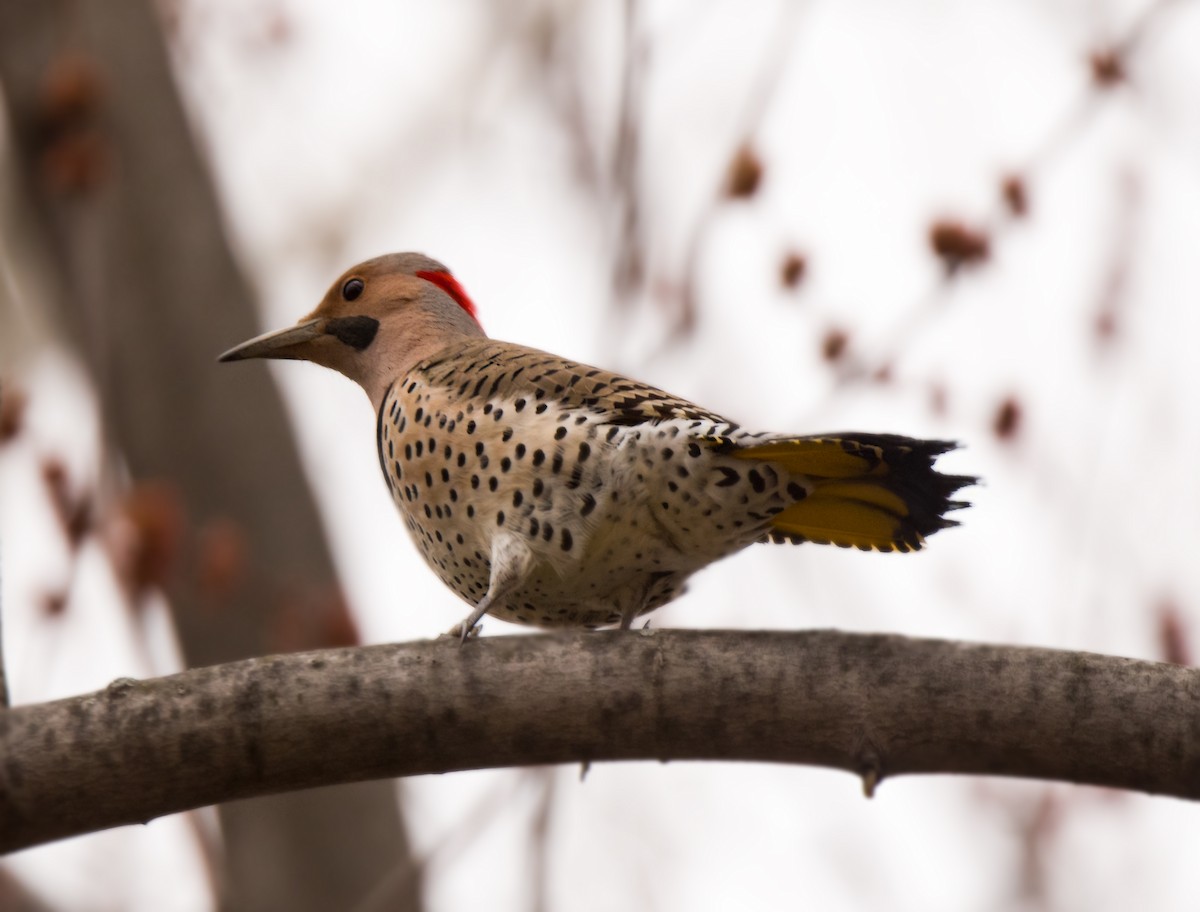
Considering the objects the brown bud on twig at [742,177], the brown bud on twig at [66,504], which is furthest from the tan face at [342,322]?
the brown bud on twig at [742,177]

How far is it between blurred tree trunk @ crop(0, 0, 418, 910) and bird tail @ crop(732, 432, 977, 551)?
231cm

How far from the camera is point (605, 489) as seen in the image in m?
4.01

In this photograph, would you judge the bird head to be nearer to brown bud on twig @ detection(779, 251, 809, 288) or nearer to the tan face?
the tan face

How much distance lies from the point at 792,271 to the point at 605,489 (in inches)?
46.0

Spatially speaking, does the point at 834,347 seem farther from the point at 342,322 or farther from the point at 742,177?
the point at 342,322

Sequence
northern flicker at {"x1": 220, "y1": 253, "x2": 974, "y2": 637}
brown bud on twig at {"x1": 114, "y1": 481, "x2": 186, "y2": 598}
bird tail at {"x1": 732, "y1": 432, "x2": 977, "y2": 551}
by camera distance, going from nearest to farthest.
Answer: bird tail at {"x1": 732, "y1": 432, "x2": 977, "y2": 551}
northern flicker at {"x1": 220, "y1": 253, "x2": 974, "y2": 637}
brown bud on twig at {"x1": 114, "y1": 481, "x2": 186, "y2": 598}

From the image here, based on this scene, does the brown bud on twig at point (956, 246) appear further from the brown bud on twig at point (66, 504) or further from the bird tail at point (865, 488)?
the brown bud on twig at point (66, 504)

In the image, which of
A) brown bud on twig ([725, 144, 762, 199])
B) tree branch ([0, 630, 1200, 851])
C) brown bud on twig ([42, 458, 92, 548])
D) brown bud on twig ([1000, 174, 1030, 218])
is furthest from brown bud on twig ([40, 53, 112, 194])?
brown bud on twig ([1000, 174, 1030, 218])

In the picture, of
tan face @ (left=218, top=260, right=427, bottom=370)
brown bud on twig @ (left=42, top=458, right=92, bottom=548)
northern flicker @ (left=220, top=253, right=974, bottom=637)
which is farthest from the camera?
tan face @ (left=218, top=260, right=427, bottom=370)

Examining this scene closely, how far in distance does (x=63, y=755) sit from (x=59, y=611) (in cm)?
147

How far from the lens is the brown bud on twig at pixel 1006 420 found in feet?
16.0

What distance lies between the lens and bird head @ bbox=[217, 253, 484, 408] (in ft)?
17.1

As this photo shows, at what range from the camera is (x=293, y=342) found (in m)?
5.31

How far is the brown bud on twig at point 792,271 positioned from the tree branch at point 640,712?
1.75m
